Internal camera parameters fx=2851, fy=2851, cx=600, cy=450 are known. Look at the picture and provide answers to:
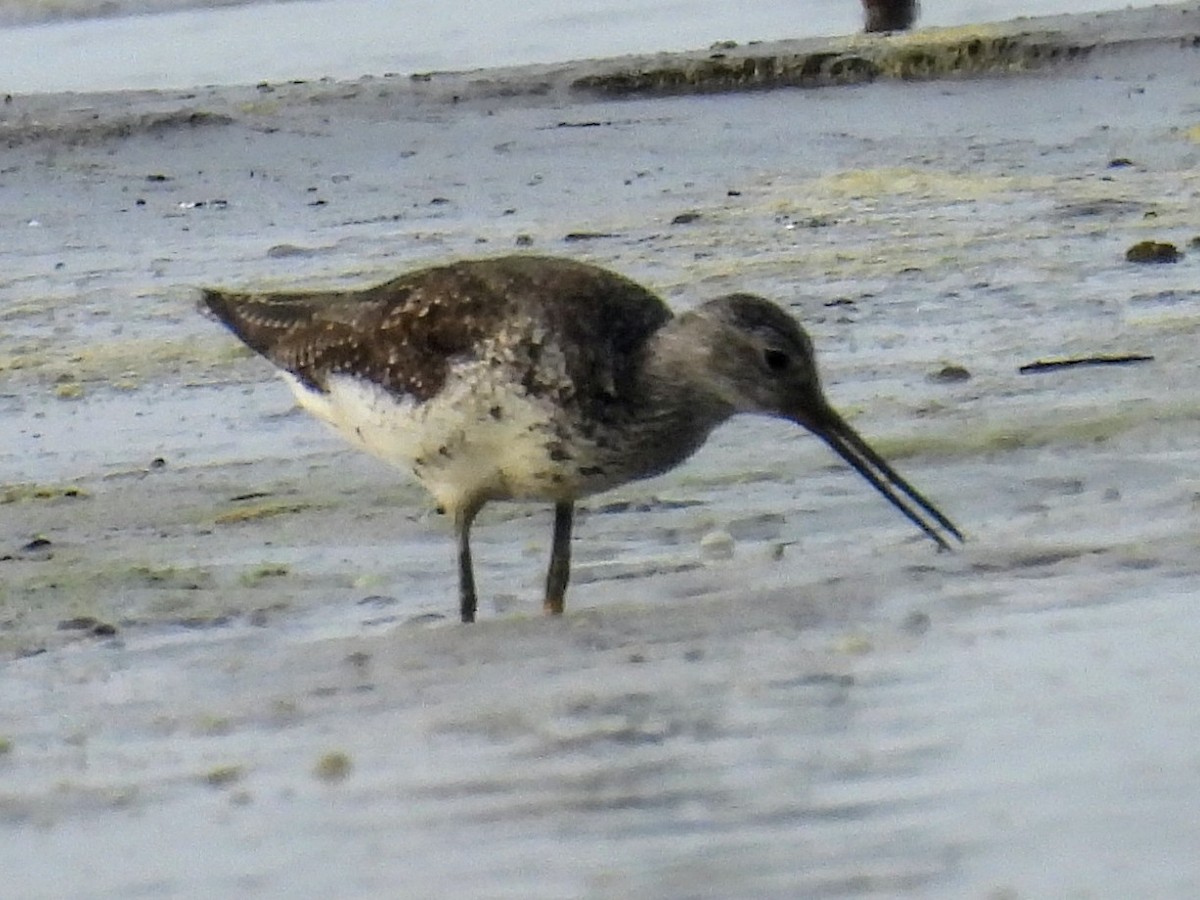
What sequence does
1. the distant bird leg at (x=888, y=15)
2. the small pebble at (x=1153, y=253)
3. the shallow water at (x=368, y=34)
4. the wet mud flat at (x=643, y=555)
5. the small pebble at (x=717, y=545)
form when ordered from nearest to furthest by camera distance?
the wet mud flat at (x=643, y=555)
the small pebble at (x=717, y=545)
the small pebble at (x=1153, y=253)
the shallow water at (x=368, y=34)
the distant bird leg at (x=888, y=15)

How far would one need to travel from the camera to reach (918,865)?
356 cm

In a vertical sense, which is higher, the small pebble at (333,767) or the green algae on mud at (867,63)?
the small pebble at (333,767)

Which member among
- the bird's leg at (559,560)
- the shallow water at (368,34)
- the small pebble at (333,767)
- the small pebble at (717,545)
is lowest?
the small pebble at (717,545)

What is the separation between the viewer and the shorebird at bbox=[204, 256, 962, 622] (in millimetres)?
5688

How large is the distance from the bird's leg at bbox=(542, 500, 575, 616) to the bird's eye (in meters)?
0.52

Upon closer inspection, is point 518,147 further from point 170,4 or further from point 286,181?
point 170,4

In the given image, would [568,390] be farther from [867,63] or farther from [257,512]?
[867,63]

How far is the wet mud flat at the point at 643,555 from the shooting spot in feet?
12.5

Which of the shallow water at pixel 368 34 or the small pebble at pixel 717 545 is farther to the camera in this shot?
the shallow water at pixel 368 34

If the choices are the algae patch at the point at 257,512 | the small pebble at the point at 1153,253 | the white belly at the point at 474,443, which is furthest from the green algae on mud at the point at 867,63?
the white belly at the point at 474,443

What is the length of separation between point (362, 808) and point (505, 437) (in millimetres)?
1804

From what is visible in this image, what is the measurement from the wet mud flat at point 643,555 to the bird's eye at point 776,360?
0.40 metres

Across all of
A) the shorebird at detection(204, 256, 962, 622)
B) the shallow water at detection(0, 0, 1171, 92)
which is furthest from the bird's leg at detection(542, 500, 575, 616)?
the shallow water at detection(0, 0, 1171, 92)

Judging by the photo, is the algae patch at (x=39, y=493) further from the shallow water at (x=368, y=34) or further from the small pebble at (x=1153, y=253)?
the shallow water at (x=368, y=34)
